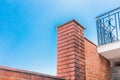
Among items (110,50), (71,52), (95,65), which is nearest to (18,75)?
(71,52)

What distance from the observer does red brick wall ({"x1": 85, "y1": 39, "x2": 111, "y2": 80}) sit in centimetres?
467

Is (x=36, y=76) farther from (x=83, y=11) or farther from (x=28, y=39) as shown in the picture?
(x=28, y=39)

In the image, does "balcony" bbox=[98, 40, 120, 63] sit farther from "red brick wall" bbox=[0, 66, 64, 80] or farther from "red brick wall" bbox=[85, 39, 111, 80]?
"red brick wall" bbox=[0, 66, 64, 80]

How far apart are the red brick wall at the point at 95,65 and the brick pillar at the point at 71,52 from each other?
0.27 metres

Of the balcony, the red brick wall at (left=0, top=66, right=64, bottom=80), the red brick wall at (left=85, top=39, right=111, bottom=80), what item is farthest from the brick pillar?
the balcony

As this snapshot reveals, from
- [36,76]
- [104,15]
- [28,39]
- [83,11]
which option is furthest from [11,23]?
[36,76]

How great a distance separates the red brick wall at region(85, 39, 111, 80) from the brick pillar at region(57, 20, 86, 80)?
27 centimetres

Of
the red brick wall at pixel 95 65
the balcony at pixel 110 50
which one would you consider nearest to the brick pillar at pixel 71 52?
the red brick wall at pixel 95 65

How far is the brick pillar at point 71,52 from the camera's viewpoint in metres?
4.09

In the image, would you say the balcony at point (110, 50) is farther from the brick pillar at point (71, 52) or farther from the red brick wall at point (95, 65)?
the brick pillar at point (71, 52)

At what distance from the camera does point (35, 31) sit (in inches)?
450

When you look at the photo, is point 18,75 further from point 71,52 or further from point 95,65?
point 95,65

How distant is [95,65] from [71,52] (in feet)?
3.46

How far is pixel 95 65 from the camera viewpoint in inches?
197
